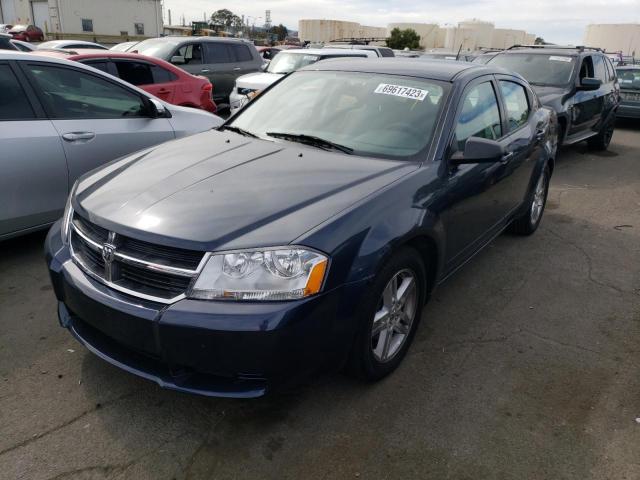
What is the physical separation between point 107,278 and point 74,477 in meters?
0.85

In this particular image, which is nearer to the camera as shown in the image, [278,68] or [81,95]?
[81,95]

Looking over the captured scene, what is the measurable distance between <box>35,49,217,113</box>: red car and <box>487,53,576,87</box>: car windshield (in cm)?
504

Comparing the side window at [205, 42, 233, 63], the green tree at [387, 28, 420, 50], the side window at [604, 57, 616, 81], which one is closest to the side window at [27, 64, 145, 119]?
the side window at [205, 42, 233, 63]

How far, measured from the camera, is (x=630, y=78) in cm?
1248

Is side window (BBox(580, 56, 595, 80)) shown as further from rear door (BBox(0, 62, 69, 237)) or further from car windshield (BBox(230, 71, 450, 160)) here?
rear door (BBox(0, 62, 69, 237))

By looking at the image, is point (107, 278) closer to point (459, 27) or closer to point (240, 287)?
point (240, 287)

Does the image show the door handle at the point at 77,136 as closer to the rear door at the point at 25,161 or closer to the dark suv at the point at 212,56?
the rear door at the point at 25,161

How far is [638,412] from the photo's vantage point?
2816mm

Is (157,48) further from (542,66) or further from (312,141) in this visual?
(312,141)

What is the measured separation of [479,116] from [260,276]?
223 centimetres

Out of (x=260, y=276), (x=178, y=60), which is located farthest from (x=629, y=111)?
(x=260, y=276)

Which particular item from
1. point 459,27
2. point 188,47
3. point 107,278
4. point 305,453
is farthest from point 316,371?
point 459,27

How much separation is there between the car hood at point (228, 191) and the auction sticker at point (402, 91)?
622 mm

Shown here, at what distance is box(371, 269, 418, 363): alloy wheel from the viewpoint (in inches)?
110
